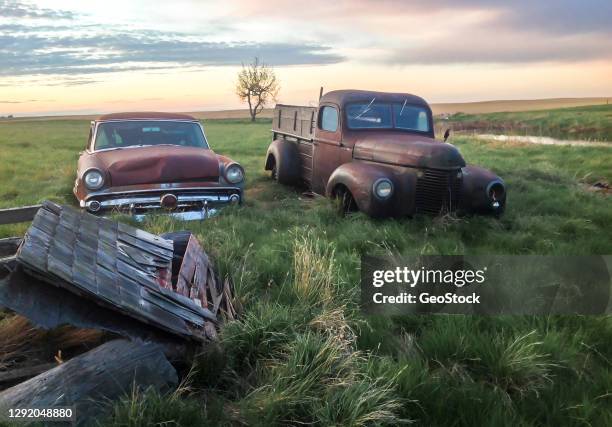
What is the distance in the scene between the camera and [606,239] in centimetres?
604

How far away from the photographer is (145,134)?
8047 millimetres

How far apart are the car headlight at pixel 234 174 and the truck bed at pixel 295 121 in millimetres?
1908

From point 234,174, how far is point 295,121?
2.74 meters

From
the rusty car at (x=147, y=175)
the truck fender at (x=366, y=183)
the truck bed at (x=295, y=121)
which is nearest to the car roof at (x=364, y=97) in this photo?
the truck bed at (x=295, y=121)

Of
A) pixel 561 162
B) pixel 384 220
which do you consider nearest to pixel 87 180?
pixel 384 220

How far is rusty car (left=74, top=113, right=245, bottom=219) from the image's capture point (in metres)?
6.84

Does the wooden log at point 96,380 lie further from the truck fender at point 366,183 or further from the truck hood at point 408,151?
the truck hood at point 408,151

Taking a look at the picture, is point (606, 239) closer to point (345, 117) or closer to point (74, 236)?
point (345, 117)

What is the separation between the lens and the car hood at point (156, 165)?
6.94m

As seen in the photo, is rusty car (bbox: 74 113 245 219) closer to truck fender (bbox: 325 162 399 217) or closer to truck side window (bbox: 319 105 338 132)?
truck fender (bbox: 325 162 399 217)

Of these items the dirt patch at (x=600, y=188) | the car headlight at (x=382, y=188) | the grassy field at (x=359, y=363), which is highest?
the car headlight at (x=382, y=188)

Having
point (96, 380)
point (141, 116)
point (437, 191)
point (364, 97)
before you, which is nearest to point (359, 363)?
point (96, 380)

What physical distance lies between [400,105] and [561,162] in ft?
27.3

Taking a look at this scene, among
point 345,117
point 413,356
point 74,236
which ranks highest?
point 345,117
